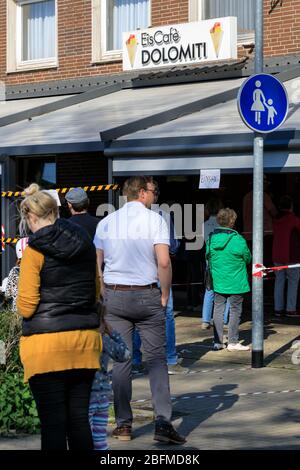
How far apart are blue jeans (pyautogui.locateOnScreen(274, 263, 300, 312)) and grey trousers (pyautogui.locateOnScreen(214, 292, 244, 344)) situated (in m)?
2.82

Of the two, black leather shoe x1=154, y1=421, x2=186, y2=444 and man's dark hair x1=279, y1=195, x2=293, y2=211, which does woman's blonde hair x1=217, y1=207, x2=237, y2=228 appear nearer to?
man's dark hair x1=279, y1=195, x2=293, y2=211

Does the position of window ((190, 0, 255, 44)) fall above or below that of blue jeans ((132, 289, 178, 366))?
above

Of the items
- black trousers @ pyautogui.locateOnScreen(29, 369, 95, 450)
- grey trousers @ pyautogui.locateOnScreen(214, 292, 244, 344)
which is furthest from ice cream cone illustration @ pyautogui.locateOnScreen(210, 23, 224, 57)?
black trousers @ pyautogui.locateOnScreen(29, 369, 95, 450)

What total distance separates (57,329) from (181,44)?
1134 cm

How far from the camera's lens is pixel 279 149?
11.9 meters

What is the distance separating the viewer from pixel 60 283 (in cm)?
587

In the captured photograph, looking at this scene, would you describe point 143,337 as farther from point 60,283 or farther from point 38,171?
point 38,171

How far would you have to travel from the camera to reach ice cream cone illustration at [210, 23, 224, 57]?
15.9 m

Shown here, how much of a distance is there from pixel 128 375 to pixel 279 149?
4891 mm

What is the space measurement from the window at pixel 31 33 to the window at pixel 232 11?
390cm

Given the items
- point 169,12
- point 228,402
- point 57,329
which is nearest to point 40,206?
point 57,329

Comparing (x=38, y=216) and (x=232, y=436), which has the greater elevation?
(x=38, y=216)
